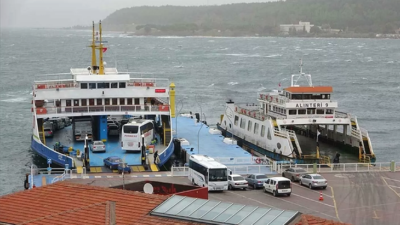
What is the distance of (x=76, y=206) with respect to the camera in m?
21.9

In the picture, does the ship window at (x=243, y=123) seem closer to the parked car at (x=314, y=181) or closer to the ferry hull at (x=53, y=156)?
the ferry hull at (x=53, y=156)

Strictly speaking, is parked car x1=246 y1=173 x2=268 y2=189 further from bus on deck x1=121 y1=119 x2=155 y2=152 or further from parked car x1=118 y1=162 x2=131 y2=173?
bus on deck x1=121 y1=119 x2=155 y2=152

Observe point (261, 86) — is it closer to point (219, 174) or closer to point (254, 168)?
point (254, 168)

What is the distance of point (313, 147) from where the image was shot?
5378cm

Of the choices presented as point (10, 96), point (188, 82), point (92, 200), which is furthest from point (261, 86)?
point (92, 200)

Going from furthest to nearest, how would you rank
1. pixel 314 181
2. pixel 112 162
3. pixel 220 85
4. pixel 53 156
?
1. pixel 220 85
2. pixel 53 156
3. pixel 112 162
4. pixel 314 181

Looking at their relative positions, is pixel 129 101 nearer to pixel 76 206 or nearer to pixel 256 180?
pixel 256 180

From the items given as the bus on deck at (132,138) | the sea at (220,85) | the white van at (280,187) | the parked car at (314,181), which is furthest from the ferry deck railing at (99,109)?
the white van at (280,187)

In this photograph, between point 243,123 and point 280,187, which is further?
point 243,123

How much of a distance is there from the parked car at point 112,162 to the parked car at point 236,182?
7362mm

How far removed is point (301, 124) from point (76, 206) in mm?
30633

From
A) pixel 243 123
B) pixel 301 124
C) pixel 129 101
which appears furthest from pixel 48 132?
pixel 301 124

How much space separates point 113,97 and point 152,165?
822 centimetres

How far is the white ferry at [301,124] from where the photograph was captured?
4906 cm
